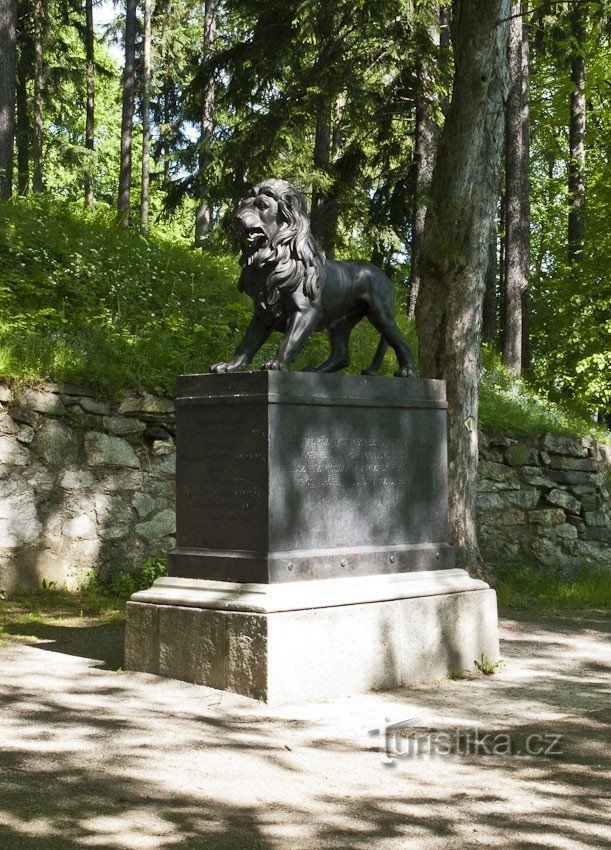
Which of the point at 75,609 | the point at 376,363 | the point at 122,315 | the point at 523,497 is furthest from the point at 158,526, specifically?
the point at 523,497

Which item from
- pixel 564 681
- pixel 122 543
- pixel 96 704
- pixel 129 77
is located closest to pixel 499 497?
pixel 122 543

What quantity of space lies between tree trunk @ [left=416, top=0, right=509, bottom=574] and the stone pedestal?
119 inches

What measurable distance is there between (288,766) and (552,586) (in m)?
8.16

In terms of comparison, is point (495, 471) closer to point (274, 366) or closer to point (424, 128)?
point (424, 128)

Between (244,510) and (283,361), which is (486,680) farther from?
(283,361)

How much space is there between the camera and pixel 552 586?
41.4ft

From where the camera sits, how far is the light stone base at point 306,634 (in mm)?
6387

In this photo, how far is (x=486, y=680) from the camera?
7469mm

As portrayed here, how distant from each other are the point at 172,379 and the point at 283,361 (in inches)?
185

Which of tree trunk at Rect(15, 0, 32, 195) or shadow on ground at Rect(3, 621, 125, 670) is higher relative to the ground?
tree trunk at Rect(15, 0, 32, 195)

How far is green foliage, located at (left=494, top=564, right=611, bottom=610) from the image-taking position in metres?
11.7

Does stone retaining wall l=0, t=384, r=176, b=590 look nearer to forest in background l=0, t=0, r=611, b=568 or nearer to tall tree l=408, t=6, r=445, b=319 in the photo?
forest in background l=0, t=0, r=611, b=568

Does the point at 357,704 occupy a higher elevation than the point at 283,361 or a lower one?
lower

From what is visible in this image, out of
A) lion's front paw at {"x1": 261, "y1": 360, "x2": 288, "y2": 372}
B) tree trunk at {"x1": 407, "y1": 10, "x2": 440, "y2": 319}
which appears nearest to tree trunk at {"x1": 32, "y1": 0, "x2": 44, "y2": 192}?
tree trunk at {"x1": 407, "y1": 10, "x2": 440, "y2": 319}
